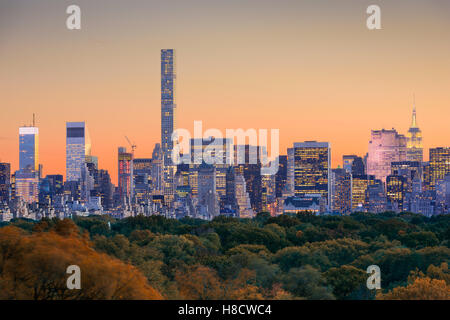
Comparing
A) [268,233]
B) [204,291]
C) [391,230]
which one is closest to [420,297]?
[204,291]

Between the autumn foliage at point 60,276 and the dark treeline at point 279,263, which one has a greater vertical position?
the autumn foliage at point 60,276

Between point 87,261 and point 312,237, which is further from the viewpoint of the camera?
point 312,237

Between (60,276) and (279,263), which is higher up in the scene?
(60,276)

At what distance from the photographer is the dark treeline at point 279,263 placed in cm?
4384

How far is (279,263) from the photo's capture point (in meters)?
61.7

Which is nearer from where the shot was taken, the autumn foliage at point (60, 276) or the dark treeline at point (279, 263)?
the autumn foliage at point (60, 276)

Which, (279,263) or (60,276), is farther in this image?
(279,263)

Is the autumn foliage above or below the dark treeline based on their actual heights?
above

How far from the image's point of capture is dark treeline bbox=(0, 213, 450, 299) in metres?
43.8
